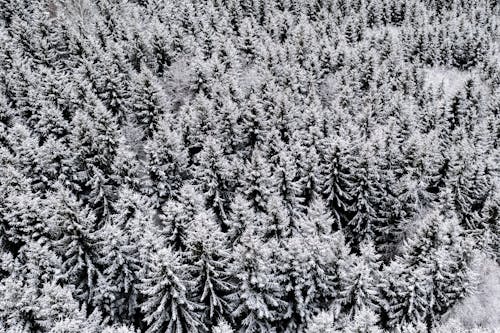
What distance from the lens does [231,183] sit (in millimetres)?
37438

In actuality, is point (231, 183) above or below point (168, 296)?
below

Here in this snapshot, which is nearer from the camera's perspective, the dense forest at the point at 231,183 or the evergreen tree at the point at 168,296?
the evergreen tree at the point at 168,296

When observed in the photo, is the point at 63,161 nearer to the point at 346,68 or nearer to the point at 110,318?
the point at 110,318

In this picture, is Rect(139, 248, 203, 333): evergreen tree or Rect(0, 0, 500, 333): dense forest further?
Rect(0, 0, 500, 333): dense forest

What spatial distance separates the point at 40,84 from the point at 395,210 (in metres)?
43.9

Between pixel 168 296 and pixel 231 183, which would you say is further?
pixel 231 183

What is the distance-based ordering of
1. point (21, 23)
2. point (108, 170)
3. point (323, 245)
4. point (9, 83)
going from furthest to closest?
point (21, 23) → point (9, 83) → point (108, 170) → point (323, 245)

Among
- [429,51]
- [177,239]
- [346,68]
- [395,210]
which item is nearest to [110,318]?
[177,239]

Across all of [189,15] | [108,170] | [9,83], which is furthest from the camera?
[189,15]

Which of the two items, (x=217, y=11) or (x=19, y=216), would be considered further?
(x=217, y=11)

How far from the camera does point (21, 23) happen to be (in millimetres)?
56594

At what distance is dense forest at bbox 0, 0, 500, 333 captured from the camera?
87.9ft

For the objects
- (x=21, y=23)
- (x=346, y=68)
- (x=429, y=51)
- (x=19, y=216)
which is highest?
(x=21, y=23)

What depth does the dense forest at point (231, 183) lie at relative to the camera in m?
26.8
